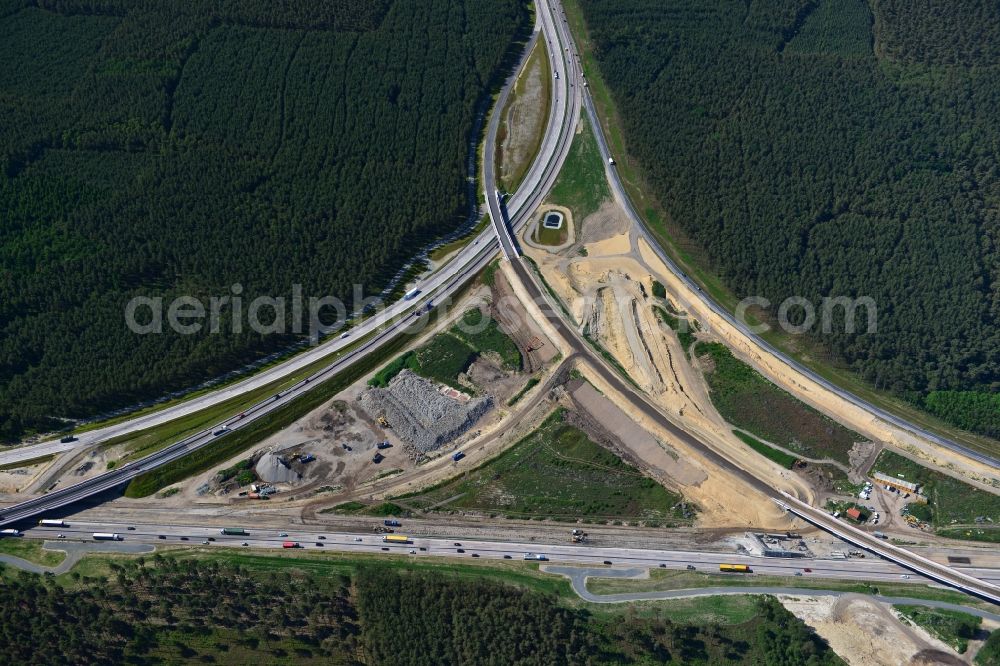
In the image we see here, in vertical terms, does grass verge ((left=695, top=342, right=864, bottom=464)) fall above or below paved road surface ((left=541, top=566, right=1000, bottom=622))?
above

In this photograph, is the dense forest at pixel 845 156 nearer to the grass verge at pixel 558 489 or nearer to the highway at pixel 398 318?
the highway at pixel 398 318

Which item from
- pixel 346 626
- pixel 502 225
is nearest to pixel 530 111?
pixel 502 225

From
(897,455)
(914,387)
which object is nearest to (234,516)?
(897,455)

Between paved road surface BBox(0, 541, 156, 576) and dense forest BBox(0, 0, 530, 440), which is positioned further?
dense forest BBox(0, 0, 530, 440)

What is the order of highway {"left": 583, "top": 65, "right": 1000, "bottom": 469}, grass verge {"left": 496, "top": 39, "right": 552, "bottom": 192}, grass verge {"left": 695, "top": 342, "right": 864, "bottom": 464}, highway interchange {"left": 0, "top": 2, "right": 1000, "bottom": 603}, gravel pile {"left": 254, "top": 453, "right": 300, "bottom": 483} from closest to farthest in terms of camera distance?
1. highway interchange {"left": 0, "top": 2, "right": 1000, "bottom": 603}
2. gravel pile {"left": 254, "top": 453, "right": 300, "bottom": 483}
3. highway {"left": 583, "top": 65, "right": 1000, "bottom": 469}
4. grass verge {"left": 695, "top": 342, "right": 864, "bottom": 464}
5. grass verge {"left": 496, "top": 39, "right": 552, "bottom": 192}

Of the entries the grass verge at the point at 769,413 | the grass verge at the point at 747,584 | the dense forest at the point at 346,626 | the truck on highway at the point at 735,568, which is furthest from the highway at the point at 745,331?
the dense forest at the point at 346,626

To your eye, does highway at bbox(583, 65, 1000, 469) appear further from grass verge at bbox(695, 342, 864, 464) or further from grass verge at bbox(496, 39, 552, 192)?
grass verge at bbox(496, 39, 552, 192)

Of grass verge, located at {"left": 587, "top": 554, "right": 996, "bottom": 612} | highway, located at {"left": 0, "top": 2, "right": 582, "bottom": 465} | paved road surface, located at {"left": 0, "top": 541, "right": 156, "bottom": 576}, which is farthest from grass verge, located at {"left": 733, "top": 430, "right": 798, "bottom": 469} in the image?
paved road surface, located at {"left": 0, "top": 541, "right": 156, "bottom": 576}

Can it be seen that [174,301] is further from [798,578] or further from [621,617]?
[798,578]
